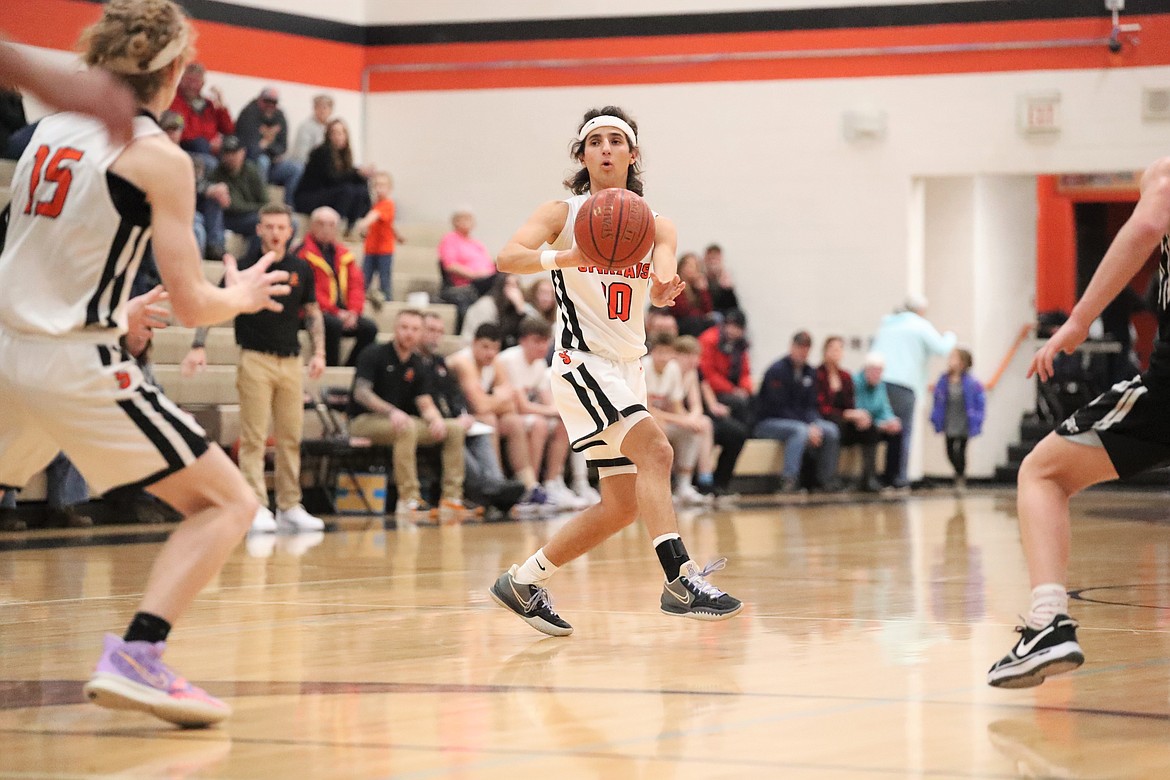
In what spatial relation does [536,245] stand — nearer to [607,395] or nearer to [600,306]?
[600,306]

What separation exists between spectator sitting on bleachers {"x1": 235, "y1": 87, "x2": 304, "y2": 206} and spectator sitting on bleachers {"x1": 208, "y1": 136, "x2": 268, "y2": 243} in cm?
125

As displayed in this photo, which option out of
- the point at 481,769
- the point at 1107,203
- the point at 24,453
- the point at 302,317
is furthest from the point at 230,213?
the point at 1107,203

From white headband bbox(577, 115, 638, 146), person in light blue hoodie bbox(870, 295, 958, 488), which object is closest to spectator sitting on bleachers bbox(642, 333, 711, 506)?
person in light blue hoodie bbox(870, 295, 958, 488)

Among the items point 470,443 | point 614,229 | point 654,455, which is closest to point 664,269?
point 614,229

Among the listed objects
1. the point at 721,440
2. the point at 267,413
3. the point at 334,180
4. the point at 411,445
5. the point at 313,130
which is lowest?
the point at 721,440

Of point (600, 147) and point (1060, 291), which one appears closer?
point (600, 147)

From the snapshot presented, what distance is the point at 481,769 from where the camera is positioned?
359cm

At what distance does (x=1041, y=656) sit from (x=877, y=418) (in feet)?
42.4

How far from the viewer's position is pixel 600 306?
6.14 meters

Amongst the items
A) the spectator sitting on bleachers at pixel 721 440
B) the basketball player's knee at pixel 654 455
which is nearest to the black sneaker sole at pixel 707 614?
the basketball player's knee at pixel 654 455

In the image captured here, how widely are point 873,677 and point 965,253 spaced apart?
14.7 m

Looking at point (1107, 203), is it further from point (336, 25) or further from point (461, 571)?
point (461, 571)

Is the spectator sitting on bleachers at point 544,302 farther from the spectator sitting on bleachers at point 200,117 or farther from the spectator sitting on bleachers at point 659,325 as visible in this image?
the spectator sitting on bleachers at point 200,117

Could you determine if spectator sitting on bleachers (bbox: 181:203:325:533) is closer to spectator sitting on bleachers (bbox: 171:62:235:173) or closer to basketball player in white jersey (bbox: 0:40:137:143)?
spectator sitting on bleachers (bbox: 171:62:235:173)
